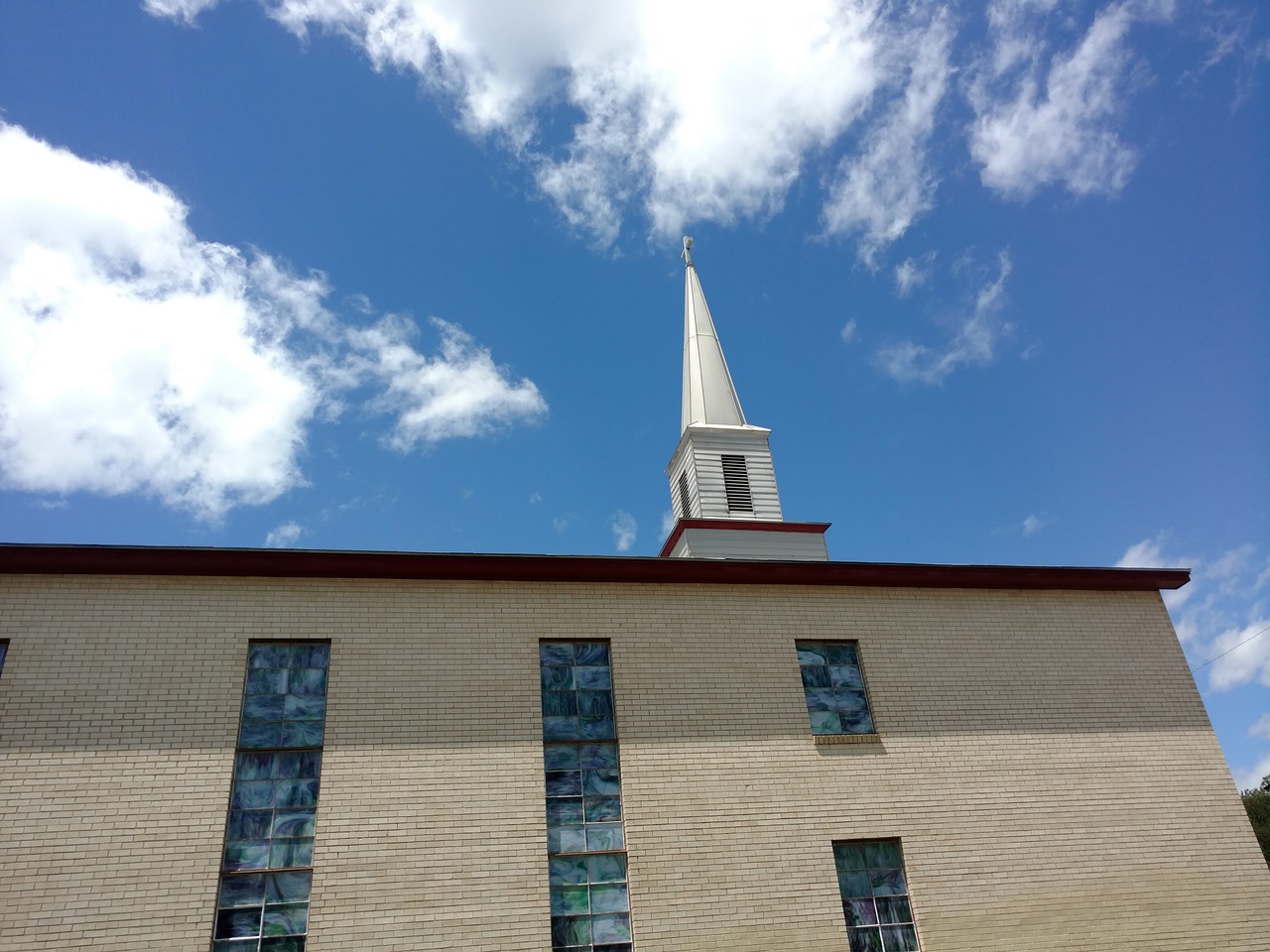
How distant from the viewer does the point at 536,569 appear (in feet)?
45.5

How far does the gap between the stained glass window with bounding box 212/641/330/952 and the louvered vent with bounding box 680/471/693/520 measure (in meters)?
14.3

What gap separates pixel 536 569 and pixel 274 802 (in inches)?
182

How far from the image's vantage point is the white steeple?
79.6 feet

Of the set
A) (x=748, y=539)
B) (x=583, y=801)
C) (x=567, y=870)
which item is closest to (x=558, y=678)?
(x=583, y=801)

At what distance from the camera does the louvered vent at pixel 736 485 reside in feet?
82.3

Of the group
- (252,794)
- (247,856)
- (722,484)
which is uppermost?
(722,484)

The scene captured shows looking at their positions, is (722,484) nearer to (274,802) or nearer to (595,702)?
(595,702)

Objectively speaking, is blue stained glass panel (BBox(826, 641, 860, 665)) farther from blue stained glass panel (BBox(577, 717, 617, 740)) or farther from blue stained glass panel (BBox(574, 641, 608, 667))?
blue stained glass panel (BBox(577, 717, 617, 740))

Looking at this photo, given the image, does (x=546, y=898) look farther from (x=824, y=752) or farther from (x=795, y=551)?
(x=795, y=551)

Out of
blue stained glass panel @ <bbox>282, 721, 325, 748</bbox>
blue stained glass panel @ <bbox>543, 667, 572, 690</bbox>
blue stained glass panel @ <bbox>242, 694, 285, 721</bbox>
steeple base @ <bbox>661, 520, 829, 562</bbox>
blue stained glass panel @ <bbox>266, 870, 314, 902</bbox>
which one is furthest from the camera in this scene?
steeple base @ <bbox>661, 520, 829, 562</bbox>

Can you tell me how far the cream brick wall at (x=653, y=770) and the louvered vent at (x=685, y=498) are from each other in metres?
11.0

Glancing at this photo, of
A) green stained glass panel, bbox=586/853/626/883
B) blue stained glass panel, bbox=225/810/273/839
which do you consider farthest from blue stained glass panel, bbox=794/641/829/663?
blue stained glass panel, bbox=225/810/273/839

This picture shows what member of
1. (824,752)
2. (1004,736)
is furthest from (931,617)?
(824,752)

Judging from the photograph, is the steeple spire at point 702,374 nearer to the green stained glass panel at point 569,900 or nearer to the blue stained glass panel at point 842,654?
the blue stained glass panel at point 842,654
